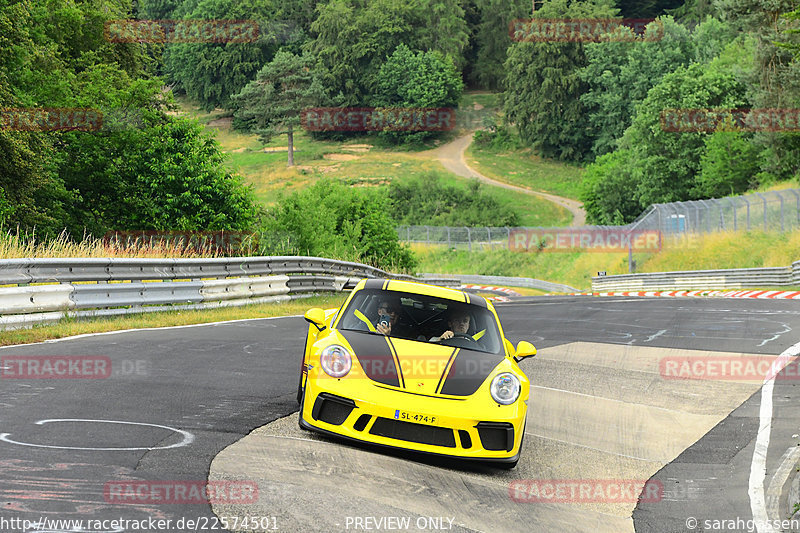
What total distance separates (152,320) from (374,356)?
9.39m

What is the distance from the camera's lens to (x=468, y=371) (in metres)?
7.74

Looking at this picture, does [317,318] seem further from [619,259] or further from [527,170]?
[527,170]

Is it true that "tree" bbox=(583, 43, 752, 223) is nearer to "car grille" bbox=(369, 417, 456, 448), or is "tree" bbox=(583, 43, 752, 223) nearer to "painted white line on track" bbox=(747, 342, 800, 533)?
"painted white line on track" bbox=(747, 342, 800, 533)

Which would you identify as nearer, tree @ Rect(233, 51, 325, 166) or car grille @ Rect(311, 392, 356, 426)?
car grille @ Rect(311, 392, 356, 426)

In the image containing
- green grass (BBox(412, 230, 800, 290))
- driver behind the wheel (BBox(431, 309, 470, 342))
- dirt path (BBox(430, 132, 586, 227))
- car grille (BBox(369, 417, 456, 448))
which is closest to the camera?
car grille (BBox(369, 417, 456, 448))

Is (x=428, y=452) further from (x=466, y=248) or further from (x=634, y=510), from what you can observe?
(x=466, y=248)

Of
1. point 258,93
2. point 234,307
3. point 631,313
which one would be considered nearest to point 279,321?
point 234,307

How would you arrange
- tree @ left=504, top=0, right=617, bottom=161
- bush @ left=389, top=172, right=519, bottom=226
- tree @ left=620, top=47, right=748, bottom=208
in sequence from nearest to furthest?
tree @ left=620, top=47, right=748, bottom=208 → bush @ left=389, top=172, right=519, bottom=226 → tree @ left=504, top=0, right=617, bottom=161

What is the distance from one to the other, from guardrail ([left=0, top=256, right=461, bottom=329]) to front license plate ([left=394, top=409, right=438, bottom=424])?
12.2ft

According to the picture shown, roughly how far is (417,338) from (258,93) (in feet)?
394

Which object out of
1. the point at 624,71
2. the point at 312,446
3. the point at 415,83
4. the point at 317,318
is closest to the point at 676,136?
the point at 624,71

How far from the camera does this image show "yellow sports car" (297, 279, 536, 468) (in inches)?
281

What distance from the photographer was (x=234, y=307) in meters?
20.4

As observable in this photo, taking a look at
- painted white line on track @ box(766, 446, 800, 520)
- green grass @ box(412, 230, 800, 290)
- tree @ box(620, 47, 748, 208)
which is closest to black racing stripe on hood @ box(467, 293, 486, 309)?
painted white line on track @ box(766, 446, 800, 520)
